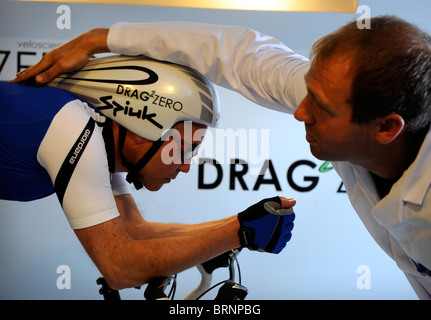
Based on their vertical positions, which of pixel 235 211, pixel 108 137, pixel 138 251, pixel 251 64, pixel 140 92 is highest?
pixel 251 64

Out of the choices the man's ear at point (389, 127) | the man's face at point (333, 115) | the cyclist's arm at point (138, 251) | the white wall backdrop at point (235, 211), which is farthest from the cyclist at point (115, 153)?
the white wall backdrop at point (235, 211)

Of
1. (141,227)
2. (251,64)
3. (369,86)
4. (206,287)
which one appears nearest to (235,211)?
(141,227)

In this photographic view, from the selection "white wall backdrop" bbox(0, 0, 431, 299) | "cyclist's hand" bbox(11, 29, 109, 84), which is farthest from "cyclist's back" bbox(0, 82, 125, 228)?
"white wall backdrop" bbox(0, 0, 431, 299)

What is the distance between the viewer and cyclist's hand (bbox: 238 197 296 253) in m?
1.64

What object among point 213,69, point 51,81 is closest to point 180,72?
point 213,69

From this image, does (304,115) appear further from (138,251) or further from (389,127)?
(138,251)

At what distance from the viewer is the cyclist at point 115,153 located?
1.51 metres

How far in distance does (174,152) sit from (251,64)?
474mm

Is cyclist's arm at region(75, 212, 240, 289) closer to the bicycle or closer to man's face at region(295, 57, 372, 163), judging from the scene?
the bicycle

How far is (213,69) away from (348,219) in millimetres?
2400

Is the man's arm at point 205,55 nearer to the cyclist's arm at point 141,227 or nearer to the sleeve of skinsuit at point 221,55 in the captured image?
the sleeve of skinsuit at point 221,55

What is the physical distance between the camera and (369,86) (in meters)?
1.37

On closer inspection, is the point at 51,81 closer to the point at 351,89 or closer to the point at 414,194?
the point at 351,89

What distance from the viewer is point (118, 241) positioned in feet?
4.96
